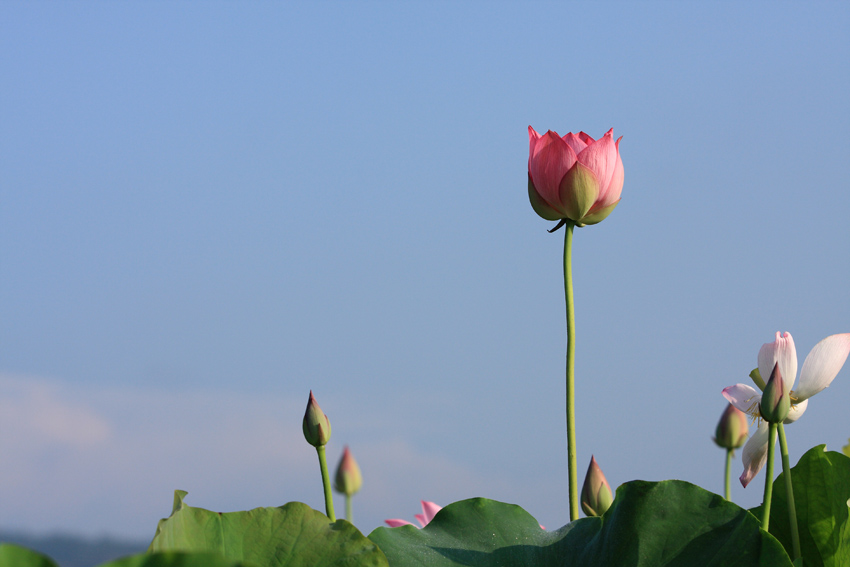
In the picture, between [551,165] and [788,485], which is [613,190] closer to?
[551,165]

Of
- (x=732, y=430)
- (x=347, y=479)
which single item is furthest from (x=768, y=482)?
(x=347, y=479)

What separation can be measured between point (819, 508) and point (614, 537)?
0.31 metres

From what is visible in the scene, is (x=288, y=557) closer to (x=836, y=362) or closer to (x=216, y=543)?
(x=216, y=543)

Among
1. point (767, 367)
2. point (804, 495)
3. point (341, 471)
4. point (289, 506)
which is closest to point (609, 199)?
point (767, 367)

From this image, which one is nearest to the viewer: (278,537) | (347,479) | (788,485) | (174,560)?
(174,560)

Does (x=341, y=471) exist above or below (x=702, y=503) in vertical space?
below

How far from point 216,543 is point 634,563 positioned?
1.25ft

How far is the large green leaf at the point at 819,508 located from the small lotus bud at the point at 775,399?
Answer: 0.14 meters

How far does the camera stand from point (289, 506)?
66 cm

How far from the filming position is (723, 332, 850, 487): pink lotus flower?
818 mm

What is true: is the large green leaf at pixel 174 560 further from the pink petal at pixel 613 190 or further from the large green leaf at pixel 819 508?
the pink petal at pixel 613 190

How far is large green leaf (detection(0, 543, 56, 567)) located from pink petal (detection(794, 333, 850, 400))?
0.80 m

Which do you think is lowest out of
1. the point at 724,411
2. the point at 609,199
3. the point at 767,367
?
the point at 724,411

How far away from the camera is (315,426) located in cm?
94
